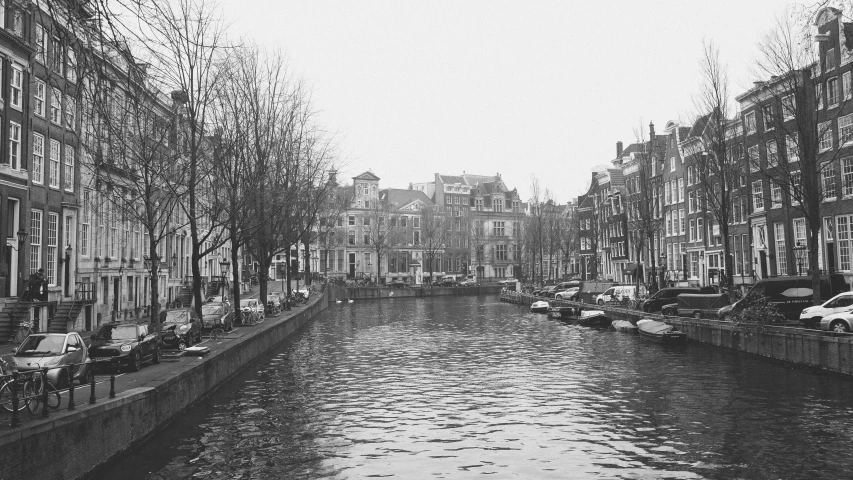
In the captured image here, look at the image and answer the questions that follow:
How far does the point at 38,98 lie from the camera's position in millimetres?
38094

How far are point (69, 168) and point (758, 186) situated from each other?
4947 cm

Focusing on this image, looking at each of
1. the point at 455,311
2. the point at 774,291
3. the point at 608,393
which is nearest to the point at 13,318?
the point at 608,393

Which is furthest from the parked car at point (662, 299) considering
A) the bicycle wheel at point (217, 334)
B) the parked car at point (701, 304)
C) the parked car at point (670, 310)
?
the bicycle wheel at point (217, 334)

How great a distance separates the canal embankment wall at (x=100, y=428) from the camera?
11.9m

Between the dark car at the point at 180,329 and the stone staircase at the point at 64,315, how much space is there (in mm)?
7838

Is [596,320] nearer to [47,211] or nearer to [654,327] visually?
[654,327]

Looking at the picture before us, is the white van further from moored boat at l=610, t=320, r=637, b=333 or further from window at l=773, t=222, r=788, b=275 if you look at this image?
window at l=773, t=222, r=788, b=275

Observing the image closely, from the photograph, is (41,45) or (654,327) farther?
(654,327)

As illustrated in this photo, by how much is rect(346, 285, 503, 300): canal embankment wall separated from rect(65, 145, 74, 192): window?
219ft

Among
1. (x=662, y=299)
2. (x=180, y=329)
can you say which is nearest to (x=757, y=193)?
(x=662, y=299)

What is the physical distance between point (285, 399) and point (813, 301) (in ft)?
86.4

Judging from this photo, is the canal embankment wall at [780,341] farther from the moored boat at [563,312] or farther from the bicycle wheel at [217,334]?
the bicycle wheel at [217,334]

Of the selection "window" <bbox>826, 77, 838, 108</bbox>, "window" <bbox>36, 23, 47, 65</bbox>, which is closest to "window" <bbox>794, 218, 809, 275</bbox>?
"window" <bbox>826, 77, 838, 108</bbox>

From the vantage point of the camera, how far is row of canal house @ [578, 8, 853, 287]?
3569 cm
